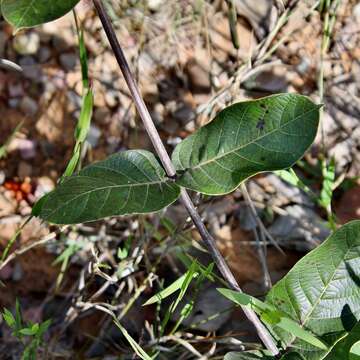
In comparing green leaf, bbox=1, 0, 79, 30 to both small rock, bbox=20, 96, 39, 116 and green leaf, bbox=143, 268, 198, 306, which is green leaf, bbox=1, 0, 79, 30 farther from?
small rock, bbox=20, 96, 39, 116

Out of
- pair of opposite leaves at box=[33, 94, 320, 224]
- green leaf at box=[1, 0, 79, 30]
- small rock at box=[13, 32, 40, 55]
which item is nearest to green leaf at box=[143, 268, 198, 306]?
pair of opposite leaves at box=[33, 94, 320, 224]

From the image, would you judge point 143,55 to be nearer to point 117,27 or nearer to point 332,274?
point 117,27

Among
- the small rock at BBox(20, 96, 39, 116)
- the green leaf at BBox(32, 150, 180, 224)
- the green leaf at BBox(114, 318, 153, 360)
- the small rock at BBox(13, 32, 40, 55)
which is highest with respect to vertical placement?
the small rock at BBox(13, 32, 40, 55)

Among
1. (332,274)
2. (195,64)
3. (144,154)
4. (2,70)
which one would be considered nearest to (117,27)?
(195,64)

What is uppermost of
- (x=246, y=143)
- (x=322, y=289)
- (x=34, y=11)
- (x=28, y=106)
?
(x=34, y=11)

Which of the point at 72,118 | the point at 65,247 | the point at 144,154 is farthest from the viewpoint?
the point at 72,118

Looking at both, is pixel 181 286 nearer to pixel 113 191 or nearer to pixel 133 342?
pixel 133 342

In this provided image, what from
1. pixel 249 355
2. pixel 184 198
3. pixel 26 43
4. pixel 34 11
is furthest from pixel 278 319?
pixel 26 43
